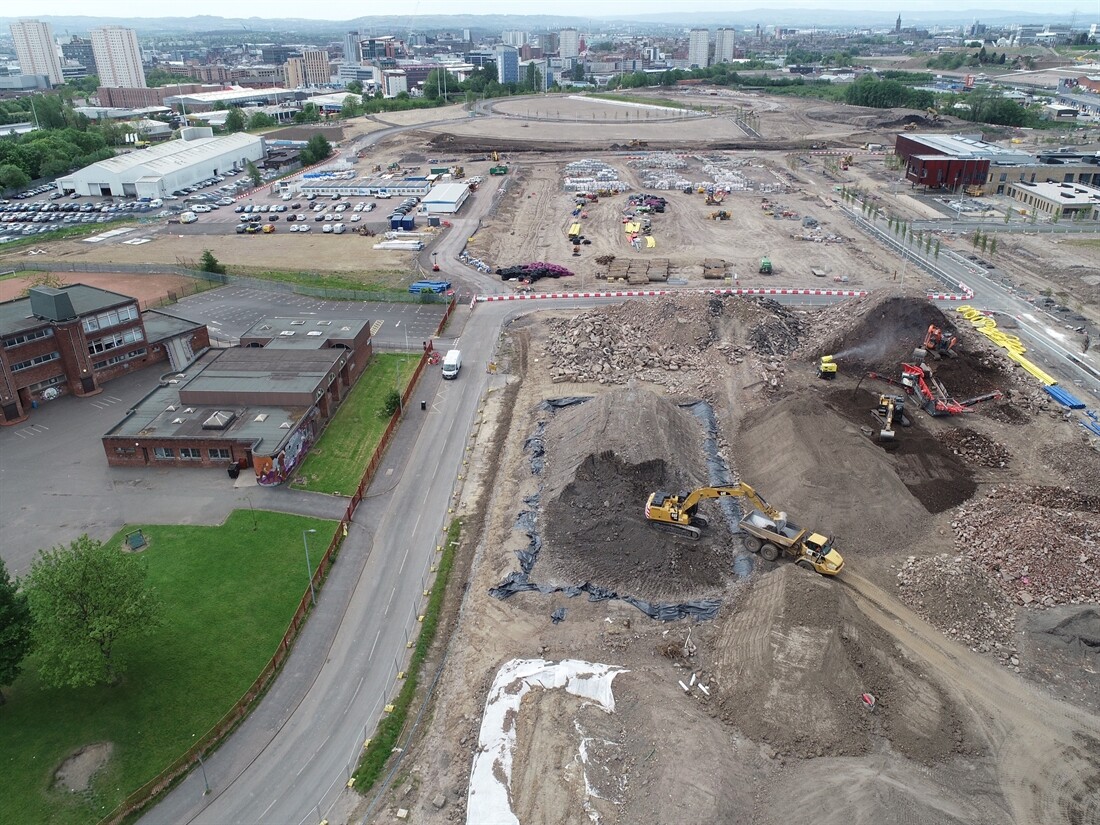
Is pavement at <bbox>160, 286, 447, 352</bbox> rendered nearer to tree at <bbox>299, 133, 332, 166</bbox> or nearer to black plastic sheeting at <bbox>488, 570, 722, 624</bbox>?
black plastic sheeting at <bbox>488, 570, 722, 624</bbox>

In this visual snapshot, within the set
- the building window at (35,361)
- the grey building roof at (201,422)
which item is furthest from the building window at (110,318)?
the grey building roof at (201,422)

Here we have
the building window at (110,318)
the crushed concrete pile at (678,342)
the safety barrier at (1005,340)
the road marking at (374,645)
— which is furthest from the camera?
the safety barrier at (1005,340)

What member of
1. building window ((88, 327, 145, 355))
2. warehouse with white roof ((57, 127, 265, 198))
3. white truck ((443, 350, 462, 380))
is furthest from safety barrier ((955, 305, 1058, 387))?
warehouse with white roof ((57, 127, 265, 198))

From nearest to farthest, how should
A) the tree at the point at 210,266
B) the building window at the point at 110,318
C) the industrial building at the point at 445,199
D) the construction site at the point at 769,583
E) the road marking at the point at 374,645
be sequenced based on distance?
the construction site at the point at 769,583 < the road marking at the point at 374,645 < the building window at the point at 110,318 < the tree at the point at 210,266 < the industrial building at the point at 445,199

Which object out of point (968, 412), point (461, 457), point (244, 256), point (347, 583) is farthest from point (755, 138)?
point (347, 583)

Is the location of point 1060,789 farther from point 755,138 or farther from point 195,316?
point 755,138

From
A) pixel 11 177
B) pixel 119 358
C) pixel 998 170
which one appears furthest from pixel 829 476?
pixel 11 177

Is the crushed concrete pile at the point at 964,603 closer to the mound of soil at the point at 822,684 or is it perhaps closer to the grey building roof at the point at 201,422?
the mound of soil at the point at 822,684
